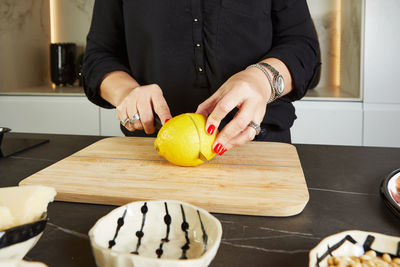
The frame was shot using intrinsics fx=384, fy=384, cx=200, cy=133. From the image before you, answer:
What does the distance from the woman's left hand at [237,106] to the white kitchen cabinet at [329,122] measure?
3.84 ft

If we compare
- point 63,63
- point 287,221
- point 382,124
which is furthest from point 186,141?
point 63,63

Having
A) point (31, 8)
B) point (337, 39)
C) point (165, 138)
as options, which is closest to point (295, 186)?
point (165, 138)

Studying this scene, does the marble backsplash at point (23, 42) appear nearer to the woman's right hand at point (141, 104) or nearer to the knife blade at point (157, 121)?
the woman's right hand at point (141, 104)

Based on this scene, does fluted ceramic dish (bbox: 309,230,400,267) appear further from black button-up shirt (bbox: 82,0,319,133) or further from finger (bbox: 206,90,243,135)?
black button-up shirt (bbox: 82,0,319,133)

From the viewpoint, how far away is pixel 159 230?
483 millimetres

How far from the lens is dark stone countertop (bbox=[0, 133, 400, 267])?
1.61ft

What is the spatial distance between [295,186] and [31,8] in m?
2.47

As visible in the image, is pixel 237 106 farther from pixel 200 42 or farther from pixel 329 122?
pixel 329 122

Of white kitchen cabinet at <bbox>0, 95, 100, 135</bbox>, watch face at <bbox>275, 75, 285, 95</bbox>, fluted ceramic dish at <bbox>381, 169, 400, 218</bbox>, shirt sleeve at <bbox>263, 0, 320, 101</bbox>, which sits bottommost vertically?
white kitchen cabinet at <bbox>0, 95, 100, 135</bbox>

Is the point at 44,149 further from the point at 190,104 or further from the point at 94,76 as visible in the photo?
the point at 190,104

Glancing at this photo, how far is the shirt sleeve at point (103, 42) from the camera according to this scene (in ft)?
3.78

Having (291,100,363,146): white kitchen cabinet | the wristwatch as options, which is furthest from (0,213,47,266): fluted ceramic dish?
(291,100,363,146): white kitchen cabinet

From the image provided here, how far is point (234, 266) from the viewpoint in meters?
0.46

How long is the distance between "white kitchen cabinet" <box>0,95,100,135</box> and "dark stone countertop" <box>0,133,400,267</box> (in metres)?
1.36
